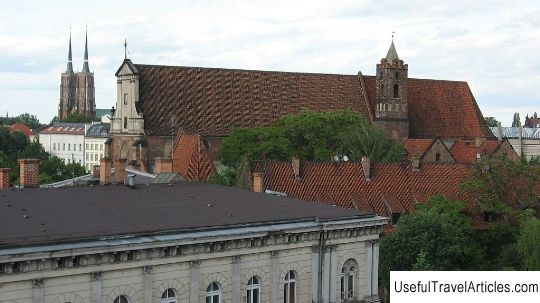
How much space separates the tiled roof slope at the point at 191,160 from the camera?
224 feet

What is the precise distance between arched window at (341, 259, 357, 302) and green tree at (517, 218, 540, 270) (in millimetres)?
15651

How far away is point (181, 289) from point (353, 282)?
28.9ft

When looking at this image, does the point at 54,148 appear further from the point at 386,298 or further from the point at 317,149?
the point at 386,298

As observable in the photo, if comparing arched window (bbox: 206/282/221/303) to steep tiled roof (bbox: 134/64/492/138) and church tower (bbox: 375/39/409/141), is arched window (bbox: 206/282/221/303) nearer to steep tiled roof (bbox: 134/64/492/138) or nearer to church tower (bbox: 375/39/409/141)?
steep tiled roof (bbox: 134/64/492/138)

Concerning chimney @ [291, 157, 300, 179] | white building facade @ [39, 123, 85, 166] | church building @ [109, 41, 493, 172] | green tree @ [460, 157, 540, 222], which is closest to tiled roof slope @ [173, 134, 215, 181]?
church building @ [109, 41, 493, 172]

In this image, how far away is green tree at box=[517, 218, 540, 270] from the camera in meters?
48.7

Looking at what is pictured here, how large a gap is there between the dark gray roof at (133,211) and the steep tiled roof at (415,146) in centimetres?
4699

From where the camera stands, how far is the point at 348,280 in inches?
1437

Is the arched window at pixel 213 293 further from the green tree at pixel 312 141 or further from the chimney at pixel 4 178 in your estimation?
the green tree at pixel 312 141

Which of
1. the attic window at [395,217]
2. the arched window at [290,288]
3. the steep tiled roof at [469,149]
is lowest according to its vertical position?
the arched window at [290,288]

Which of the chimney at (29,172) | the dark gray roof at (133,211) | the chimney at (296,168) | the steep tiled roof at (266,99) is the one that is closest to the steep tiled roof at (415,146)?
the steep tiled roof at (266,99)

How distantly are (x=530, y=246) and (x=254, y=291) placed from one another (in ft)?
71.1

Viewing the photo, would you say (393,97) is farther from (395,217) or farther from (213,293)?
(213,293)

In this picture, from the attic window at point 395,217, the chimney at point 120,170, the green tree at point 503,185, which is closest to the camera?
the chimney at point 120,170
